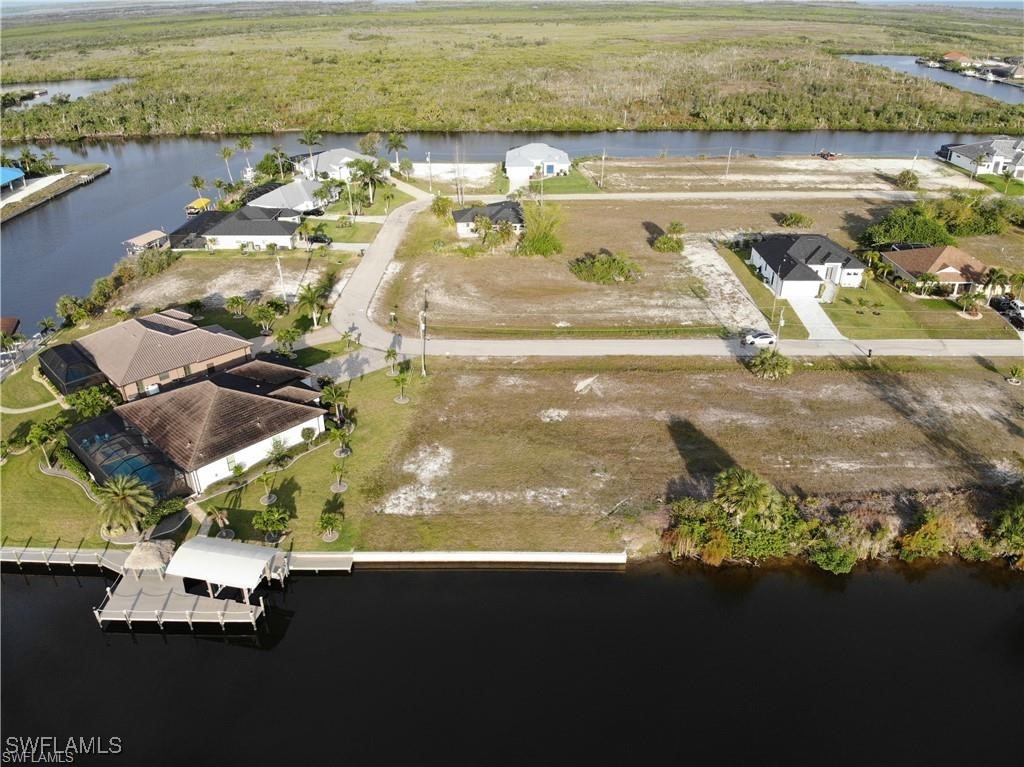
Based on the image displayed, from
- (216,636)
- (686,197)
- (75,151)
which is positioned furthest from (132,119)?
(216,636)

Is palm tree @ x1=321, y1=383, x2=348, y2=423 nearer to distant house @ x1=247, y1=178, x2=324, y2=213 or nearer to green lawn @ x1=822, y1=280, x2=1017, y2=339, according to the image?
green lawn @ x1=822, y1=280, x2=1017, y2=339

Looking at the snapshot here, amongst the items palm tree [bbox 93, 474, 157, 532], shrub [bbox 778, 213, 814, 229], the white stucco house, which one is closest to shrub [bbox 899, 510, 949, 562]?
palm tree [bbox 93, 474, 157, 532]

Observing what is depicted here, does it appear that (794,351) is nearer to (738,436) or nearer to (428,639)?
(738,436)

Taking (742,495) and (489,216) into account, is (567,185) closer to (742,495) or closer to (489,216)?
(489,216)

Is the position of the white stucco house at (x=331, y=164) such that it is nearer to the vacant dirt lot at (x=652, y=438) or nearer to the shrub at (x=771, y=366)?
the vacant dirt lot at (x=652, y=438)

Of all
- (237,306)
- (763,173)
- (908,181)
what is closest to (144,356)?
(237,306)

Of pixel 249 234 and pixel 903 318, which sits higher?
pixel 249 234
